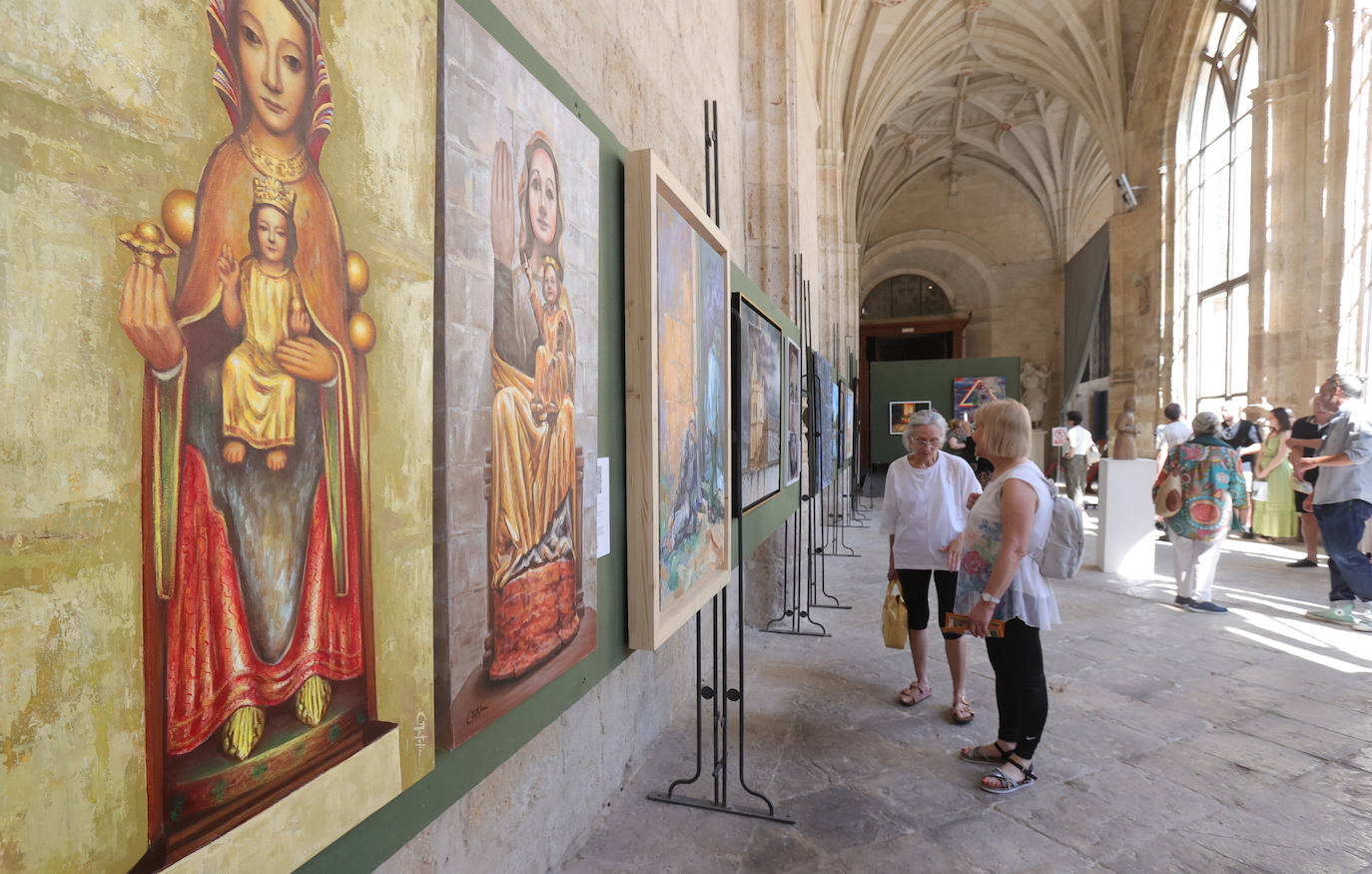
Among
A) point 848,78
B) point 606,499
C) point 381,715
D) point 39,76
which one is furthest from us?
point 848,78

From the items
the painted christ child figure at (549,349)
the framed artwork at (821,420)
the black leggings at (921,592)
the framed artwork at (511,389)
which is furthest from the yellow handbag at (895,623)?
the painted christ child figure at (549,349)

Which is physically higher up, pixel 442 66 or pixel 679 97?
pixel 679 97

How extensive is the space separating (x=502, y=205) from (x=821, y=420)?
580 cm

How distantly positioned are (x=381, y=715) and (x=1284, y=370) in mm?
11442

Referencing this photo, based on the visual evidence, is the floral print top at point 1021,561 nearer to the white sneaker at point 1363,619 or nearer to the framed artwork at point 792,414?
the framed artwork at point 792,414

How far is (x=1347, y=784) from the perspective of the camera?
3.00 m

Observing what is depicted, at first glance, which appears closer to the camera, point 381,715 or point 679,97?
point 381,715

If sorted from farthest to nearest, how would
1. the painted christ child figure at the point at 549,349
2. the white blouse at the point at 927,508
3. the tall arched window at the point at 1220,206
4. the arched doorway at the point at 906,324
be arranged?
the arched doorway at the point at 906,324 < the tall arched window at the point at 1220,206 < the white blouse at the point at 927,508 < the painted christ child figure at the point at 549,349

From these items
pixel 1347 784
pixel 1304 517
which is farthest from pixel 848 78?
pixel 1347 784

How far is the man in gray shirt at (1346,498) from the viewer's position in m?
5.15

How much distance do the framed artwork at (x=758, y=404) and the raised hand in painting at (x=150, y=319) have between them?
2.27 meters

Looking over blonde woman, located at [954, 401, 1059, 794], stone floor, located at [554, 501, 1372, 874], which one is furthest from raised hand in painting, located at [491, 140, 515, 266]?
blonde woman, located at [954, 401, 1059, 794]

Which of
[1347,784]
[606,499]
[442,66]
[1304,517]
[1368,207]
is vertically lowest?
[1347,784]

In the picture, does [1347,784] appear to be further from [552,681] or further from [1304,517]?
[1304,517]
